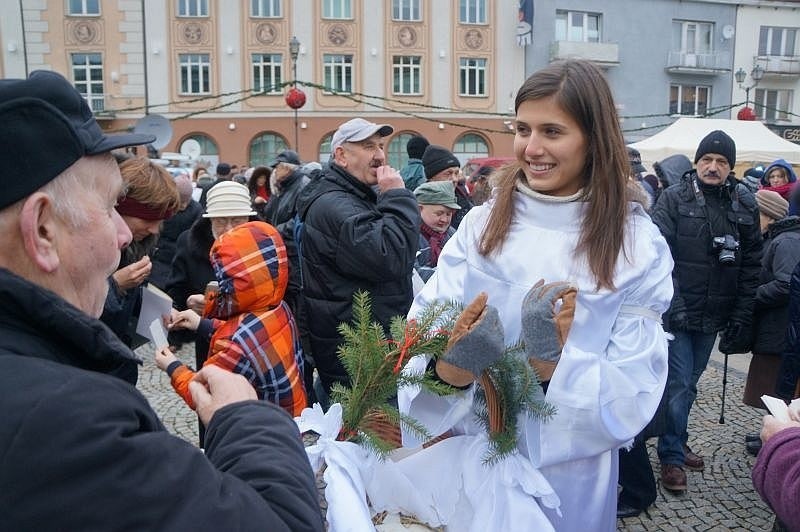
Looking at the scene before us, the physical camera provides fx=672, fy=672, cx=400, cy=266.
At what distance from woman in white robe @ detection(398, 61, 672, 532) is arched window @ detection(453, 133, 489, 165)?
1113 inches

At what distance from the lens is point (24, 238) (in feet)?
3.45

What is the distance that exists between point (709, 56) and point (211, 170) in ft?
75.8

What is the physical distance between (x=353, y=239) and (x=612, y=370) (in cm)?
147

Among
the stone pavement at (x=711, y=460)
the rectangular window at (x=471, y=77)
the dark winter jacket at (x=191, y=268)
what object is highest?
the rectangular window at (x=471, y=77)

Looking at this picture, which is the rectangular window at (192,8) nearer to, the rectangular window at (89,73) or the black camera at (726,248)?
the rectangular window at (89,73)

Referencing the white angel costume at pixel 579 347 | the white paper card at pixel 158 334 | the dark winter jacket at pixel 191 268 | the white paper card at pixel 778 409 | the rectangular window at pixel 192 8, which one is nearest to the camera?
the white paper card at pixel 778 409

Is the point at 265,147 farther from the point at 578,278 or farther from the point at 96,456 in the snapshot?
the point at 96,456

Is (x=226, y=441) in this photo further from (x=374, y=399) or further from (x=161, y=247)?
(x=161, y=247)

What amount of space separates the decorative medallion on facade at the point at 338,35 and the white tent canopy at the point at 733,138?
54.8ft

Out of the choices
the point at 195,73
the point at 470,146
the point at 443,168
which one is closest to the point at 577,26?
the point at 470,146

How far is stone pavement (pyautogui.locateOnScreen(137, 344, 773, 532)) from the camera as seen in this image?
12.1 feet

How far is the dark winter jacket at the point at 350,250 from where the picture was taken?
3061 millimetres

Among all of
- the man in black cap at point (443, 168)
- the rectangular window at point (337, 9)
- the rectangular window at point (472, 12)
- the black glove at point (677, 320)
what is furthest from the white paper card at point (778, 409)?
the rectangular window at point (472, 12)

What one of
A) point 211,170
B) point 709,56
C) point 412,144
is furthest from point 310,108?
point 412,144
